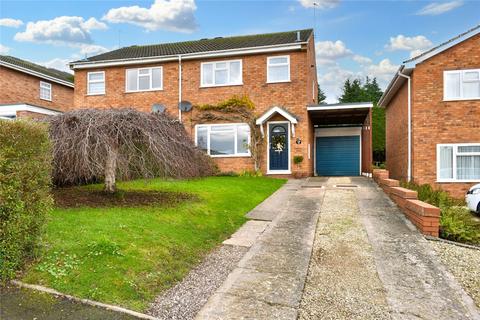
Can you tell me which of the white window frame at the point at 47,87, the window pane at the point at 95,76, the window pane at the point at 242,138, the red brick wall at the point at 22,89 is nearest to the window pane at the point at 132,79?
the window pane at the point at 95,76

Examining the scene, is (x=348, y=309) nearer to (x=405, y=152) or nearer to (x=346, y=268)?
(x=346, y=268)

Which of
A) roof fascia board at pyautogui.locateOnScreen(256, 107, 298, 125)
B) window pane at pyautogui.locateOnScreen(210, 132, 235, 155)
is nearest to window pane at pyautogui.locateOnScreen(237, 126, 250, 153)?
window pane at pyautogui.locateOnScreen(210, 132, 235, 155)

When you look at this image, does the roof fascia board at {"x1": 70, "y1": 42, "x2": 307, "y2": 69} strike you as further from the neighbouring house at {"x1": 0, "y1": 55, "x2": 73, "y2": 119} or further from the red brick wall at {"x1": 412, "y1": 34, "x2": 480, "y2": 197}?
the red brick wall at {"x1": 412, "y1": 34, "x2": 480, "y2": 197}

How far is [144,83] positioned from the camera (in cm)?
1895

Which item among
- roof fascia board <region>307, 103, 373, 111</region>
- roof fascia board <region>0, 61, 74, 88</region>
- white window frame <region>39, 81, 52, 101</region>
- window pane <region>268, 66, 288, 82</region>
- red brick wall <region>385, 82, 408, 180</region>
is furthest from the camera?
white window frame <region>39, 81, 52, 101</region>

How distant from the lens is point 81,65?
19.7 m

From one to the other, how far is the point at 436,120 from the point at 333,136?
888 centimetres

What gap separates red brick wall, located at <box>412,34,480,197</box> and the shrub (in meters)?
12.8

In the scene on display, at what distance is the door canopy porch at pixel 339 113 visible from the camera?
1662 centimetres

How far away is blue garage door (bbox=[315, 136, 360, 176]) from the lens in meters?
22.1

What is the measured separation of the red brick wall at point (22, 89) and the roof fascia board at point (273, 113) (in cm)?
1550

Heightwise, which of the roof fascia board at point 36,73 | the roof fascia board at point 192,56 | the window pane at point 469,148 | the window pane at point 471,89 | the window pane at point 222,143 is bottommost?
the window pane at point 469,148

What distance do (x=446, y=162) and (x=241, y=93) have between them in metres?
8.99

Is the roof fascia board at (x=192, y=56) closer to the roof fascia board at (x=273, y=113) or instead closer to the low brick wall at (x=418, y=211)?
the roof fascia board at (x=273, y=113)
